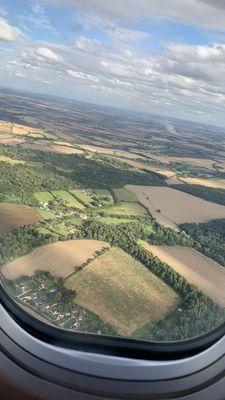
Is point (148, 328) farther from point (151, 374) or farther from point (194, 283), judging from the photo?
point (194, 283)

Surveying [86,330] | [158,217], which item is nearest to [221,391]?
[86,330]

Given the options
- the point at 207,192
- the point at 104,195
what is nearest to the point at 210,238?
the point at 207,192

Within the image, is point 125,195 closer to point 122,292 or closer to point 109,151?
point 122,292

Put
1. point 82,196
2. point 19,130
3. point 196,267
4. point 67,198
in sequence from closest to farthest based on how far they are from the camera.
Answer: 1. point 196,267
2. point 67,198
3. point 82,196
4. point 19,130

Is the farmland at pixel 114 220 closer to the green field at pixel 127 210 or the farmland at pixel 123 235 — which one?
the farmland at pixel 123 235

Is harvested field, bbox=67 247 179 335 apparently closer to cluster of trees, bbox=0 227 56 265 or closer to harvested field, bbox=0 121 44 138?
cluster of trees, bbox=0 227 56 265

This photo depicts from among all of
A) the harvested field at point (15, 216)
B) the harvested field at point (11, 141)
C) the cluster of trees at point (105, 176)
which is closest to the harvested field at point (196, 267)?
the harvested field at point (15, 216)
